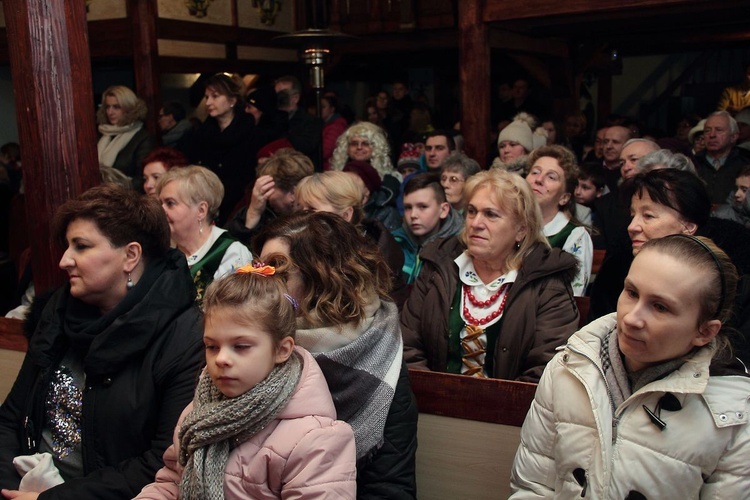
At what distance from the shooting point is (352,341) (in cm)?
217

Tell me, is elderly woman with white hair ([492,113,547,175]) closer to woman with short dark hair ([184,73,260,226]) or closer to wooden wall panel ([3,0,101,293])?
woman with short dark hair ([184,73,260,226])

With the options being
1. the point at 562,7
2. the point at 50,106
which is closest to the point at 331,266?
the point at 50,106

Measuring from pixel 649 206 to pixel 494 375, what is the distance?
87 cm

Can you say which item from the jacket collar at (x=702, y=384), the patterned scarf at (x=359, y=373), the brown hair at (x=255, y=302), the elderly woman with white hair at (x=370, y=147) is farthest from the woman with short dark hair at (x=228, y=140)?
the jacket collar at (x=702, y=384)

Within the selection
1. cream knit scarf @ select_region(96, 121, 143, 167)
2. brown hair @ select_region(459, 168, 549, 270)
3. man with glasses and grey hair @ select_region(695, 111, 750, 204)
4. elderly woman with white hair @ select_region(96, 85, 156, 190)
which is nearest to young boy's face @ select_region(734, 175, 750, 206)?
man with glasses and grey hair @ select_region(695, 111, 750, 204)

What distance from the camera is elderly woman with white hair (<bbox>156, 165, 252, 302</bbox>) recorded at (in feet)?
11.9

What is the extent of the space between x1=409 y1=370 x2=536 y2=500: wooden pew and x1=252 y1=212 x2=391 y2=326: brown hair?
0.42 m

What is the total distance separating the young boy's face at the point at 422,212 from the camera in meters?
4.17

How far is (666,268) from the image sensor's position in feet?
6.10

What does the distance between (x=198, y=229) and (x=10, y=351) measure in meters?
0.97

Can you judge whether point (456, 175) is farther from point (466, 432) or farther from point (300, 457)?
point (300, 457)

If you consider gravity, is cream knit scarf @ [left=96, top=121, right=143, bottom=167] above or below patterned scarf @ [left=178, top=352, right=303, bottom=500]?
above

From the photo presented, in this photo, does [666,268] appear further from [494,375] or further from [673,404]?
[494,375]

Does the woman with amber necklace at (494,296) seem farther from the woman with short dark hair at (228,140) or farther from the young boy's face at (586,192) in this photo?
the woman with short dark hair at (228,140)
